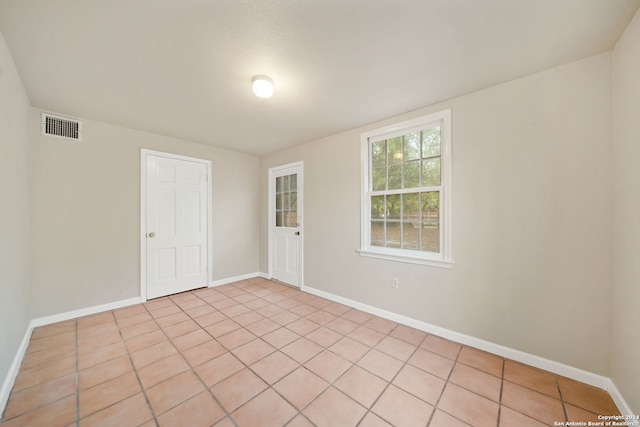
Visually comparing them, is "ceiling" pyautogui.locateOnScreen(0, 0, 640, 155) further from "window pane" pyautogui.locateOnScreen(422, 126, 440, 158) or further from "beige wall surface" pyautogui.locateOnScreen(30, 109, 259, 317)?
"beige wall surface" pyautogui.locateOnScreen(30, 109, 259, 317)

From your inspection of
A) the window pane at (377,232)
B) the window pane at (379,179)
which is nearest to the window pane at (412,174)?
the window pane at (379,179)

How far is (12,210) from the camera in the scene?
1825 mm

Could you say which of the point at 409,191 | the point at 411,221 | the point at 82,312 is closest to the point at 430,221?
the point at 411,221

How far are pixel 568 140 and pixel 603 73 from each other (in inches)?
18.8

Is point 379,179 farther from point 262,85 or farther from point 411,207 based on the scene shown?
point 262,85

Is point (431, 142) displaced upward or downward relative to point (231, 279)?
upward

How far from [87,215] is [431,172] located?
411 cm

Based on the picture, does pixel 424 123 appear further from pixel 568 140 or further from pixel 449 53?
pixel 568 140

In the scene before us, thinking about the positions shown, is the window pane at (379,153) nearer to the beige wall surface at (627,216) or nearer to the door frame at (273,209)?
the door frame at (273,209)

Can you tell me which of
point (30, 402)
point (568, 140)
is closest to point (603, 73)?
point (568, 140)

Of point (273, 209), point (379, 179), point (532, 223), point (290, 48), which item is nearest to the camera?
point (290, 48)

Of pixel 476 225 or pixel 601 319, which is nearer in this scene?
pixel 601 319

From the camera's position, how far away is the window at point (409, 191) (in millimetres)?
2377

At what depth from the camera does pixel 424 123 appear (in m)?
2.52
